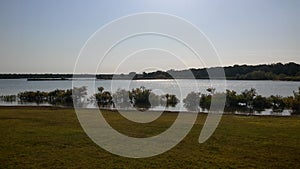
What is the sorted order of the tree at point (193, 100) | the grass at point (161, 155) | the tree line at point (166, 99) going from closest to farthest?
the grass at point (161, 155)
the tree line at point (166, 99)
the tree at point (193, 100)

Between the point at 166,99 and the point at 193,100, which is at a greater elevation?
the point at 166,99

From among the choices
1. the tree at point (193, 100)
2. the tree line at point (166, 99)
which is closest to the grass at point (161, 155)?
the tree line at point (166, 99)

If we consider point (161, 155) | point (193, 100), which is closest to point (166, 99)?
point (193, 100)

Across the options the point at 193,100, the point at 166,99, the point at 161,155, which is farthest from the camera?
the point at 166,99

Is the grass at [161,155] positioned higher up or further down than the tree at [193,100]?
further down

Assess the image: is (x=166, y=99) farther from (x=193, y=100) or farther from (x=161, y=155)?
(x=161, y=155)

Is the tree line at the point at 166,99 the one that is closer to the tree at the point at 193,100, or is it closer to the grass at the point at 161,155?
the tree at the point at 193,100

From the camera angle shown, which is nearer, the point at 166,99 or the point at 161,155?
the point at 161,155

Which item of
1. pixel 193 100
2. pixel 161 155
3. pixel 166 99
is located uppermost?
pixel 166 99

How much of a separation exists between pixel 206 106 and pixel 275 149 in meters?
32.9

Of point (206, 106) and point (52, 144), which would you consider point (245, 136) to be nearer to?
point (52, 144)

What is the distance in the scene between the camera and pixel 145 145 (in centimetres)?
1477

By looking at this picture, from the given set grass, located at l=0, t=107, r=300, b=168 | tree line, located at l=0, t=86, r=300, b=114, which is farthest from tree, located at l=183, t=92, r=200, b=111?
grass, located at l=0, t=107, r=300, b=168

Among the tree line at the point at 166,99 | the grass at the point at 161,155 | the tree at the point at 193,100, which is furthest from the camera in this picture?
the tree at the point at 193,100
